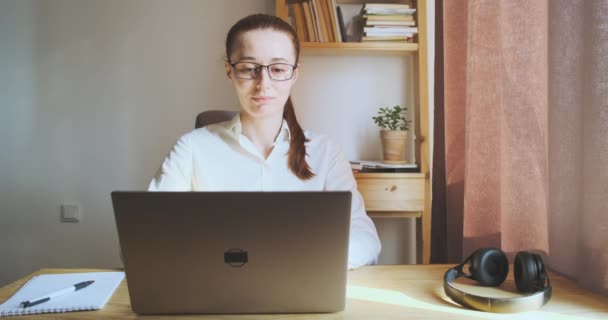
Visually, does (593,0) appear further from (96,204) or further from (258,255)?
(96,204)

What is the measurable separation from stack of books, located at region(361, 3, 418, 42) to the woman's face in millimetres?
697

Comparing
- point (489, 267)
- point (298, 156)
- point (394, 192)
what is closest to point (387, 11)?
point (394, 192)

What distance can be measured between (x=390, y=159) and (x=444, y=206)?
0.37 m

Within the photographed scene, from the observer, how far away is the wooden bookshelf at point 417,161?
5.78ft

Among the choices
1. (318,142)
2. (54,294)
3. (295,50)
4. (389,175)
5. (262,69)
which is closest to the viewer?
(54,294)

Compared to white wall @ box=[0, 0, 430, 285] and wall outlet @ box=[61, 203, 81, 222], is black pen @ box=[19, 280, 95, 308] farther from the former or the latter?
wall outlet @ box=[61, 203, 81, 222]

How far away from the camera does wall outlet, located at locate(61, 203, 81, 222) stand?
2215mm

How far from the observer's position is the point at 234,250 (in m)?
0.59

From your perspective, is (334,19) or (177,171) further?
(334,19)

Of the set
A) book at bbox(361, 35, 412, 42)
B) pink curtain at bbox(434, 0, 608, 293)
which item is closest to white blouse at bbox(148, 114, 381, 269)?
pink curtain at bbox(434, 0, 608, 293)

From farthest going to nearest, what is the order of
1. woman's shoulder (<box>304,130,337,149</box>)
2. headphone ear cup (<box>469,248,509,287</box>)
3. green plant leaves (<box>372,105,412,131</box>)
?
1. green plant leaves (<box>372,105,412,131</box>)
2. woman's shoulder (<box>304,130,337,149</box>)
3. headphone ear cup (<box>469,248,509,287</box>)

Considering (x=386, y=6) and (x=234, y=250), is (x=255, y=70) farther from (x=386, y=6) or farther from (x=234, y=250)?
(x=386, y=6)

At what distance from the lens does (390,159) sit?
73.0 inches

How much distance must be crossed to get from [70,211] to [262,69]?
165cm
